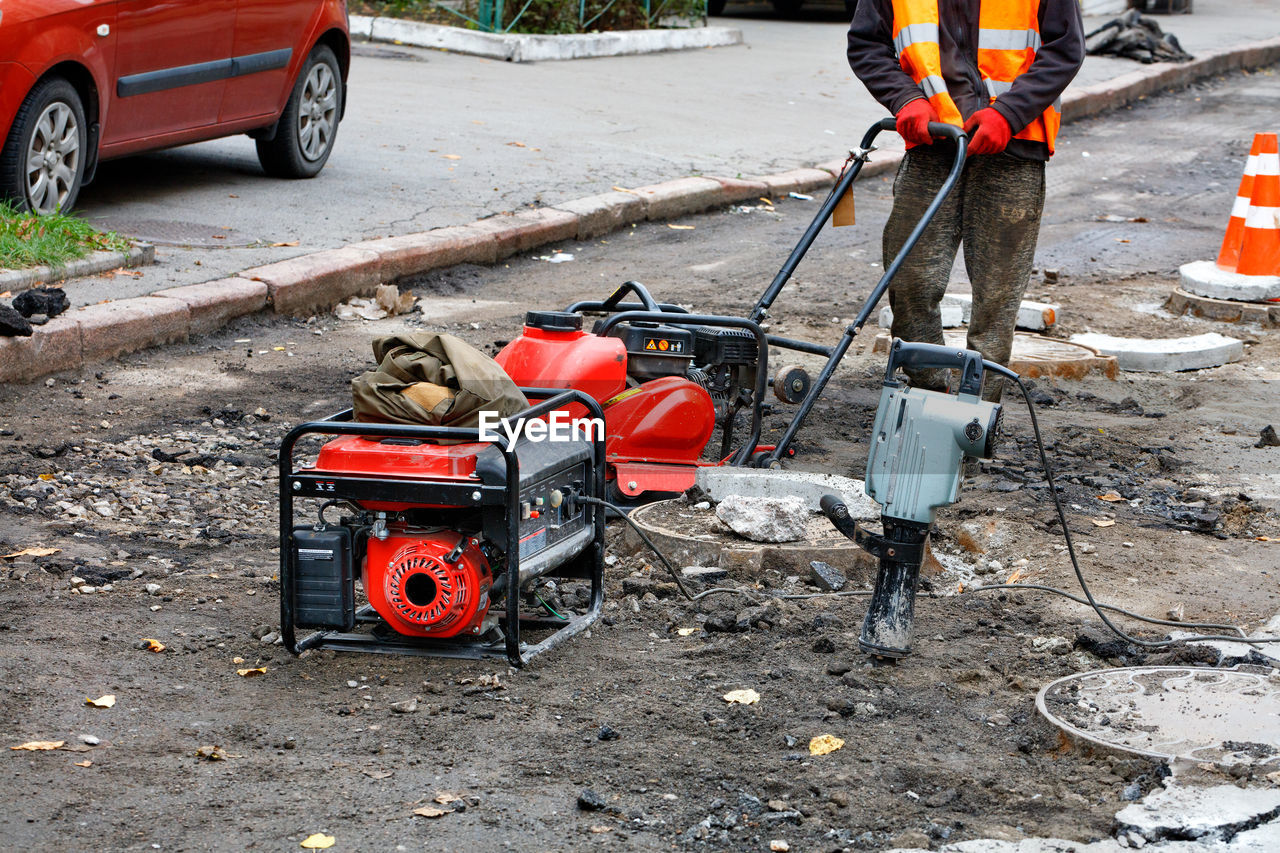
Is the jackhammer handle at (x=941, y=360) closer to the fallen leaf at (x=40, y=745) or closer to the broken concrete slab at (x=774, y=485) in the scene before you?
the broken concrete slab at (x=774, y=485)

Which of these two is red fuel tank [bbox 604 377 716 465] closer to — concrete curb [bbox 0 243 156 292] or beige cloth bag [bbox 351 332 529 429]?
beige cloth bag [bbox 351 332 529 429]

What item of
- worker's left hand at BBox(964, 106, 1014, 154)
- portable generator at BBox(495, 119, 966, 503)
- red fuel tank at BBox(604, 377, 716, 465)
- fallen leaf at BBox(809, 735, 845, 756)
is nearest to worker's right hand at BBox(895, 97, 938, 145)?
portable generator at BBox(495, 119, 966, 503)

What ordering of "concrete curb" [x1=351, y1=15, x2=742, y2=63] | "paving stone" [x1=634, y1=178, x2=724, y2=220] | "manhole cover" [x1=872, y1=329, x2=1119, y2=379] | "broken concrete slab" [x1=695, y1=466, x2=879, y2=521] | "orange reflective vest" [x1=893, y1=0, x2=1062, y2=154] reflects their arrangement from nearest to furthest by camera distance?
1. "broken concrete slab" [x1=695, y1=466, x2=879, y2=521]
2. "orange reflective vest" [x1=893, y1=0, x2=1062, y2=154]
3. "manhole cover" [x1=872, y1=329, x2=1119, y2=379]
4. "paving stone" [x1=634, y1=178, x2=724, y2=220]
5. "concrete curb" [x1=351, y1=15, x2=742, y2=63]

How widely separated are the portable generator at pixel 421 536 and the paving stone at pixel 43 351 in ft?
8.44

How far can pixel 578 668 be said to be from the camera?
12.5 ft

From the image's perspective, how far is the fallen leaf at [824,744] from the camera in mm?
3342

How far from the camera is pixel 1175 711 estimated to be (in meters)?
3.46

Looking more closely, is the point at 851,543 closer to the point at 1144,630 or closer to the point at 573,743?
the point at 1144,630

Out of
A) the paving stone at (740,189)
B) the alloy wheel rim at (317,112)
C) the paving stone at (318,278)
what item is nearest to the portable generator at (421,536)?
the paving stone at (318,278)

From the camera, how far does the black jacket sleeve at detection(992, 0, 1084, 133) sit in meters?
5.12

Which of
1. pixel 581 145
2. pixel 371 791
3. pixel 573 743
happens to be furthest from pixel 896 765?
pixel 581 145

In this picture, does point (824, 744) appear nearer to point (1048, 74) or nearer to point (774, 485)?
point (774, 485)

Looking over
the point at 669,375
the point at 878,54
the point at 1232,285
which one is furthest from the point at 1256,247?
the point at 669,375

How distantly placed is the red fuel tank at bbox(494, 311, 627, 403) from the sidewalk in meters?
2.53
